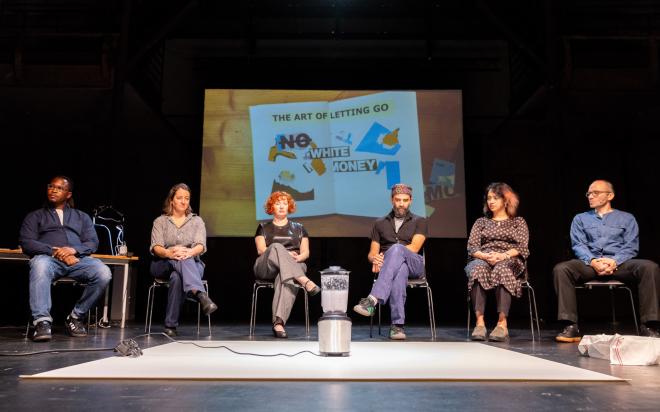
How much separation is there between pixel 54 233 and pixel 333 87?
12.0 feet

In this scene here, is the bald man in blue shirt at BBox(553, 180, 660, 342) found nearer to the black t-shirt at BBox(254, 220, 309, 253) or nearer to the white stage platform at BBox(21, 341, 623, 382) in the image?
the white stage platform at BBox(21, 341, 623, 382)

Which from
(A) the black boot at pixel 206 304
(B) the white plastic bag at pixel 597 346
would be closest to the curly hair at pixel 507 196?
(B) the white plastic bag at pixel 597 346

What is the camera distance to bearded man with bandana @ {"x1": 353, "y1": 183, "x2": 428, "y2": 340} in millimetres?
3686

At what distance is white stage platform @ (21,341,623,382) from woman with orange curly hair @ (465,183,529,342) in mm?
967

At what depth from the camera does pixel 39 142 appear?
568 cm

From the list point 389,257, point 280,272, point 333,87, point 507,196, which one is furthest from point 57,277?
point 333,87

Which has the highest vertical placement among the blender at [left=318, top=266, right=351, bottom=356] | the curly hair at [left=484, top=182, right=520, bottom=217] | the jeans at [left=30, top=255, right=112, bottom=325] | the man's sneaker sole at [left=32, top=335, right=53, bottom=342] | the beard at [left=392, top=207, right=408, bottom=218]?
the curly hair at [left=484, top=182, right=520, bottom=217]

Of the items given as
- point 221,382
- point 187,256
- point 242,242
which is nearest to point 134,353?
point 221,382

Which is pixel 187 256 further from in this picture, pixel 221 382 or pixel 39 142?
pixel 39 142

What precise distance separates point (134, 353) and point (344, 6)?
5.29m

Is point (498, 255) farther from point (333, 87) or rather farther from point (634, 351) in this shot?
point (333, 87)

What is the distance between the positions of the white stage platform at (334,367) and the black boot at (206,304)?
0.85m

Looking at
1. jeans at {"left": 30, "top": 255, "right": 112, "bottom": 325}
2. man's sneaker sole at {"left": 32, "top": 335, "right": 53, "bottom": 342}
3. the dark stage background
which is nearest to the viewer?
man's sneaker sole at {"left": 32, "top": 335, "right": 53, "bottom": 342}

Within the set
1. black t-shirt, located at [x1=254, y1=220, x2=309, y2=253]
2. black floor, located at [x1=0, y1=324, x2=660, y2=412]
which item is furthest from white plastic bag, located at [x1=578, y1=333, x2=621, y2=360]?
black t-shirt, located at [x1=254, y1=220, x2=309, y2=253]
